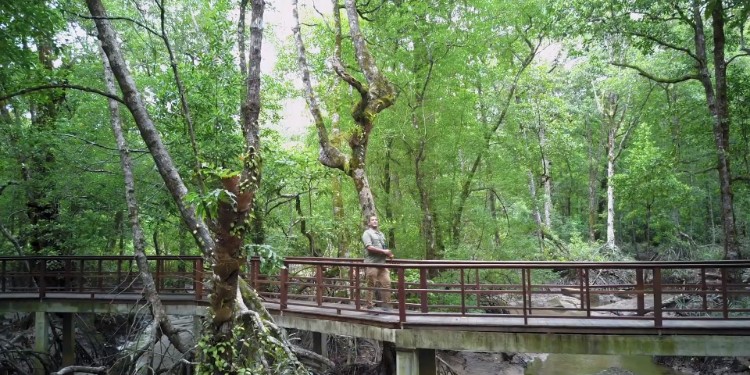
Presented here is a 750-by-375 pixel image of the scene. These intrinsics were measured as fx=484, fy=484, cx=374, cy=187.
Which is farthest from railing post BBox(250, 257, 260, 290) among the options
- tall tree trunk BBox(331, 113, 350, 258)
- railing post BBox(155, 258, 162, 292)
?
tall tree trunk BBox(331, 113, 350, 258)

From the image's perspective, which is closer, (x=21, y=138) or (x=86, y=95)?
(x=21, y=138)

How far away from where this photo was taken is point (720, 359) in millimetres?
12375

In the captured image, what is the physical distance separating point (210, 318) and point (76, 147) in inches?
404

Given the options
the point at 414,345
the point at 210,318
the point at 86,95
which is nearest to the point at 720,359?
the point at 414,345

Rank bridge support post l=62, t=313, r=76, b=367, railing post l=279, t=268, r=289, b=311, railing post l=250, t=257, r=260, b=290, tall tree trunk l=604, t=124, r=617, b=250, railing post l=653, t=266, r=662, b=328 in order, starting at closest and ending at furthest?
1. railing post l=653, t=266, r=662, b=328
2. railing post l=279, t=268, r=289, b=311
3. railing post l=250, t=257, r=260, b=290
4. bridge support post l=62, t=313, r=76, b=367
5. tall tree trunk l=604, t=124, r=617, b=250

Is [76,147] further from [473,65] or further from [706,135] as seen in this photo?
[706,135]

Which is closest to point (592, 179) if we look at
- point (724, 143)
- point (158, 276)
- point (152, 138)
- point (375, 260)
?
point (724, 143)

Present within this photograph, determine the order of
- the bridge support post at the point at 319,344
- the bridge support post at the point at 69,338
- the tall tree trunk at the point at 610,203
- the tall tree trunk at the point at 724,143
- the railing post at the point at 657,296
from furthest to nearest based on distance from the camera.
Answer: the tall tree trunk at the point at 610,203, the bridge support post at the point at 69,338, the bridge support post at the point at 319,344, the tall tree trunk at the point at 724,143, the railing post at the point at 657,296

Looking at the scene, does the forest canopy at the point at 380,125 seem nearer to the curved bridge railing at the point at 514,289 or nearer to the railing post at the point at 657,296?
the curved bridge railing at the point at 514,289

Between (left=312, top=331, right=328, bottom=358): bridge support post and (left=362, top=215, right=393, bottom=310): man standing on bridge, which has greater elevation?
(left=362, top=215, right=393, bottom=310): man standing on bridge

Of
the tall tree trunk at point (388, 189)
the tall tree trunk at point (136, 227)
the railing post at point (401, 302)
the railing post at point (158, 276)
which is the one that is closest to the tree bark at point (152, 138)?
the tall tree trunk at point (136, 227)

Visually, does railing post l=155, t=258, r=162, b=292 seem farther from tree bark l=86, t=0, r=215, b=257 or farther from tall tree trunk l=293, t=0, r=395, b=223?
tree bark l=86, t=0, r=215, b=257

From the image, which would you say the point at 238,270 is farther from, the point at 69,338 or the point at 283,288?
the point at 69,338

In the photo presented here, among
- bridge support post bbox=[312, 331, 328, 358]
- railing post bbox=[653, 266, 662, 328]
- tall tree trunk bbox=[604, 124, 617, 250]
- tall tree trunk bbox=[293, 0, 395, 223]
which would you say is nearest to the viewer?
railing post bbox=[653, 266, 662, 328]
